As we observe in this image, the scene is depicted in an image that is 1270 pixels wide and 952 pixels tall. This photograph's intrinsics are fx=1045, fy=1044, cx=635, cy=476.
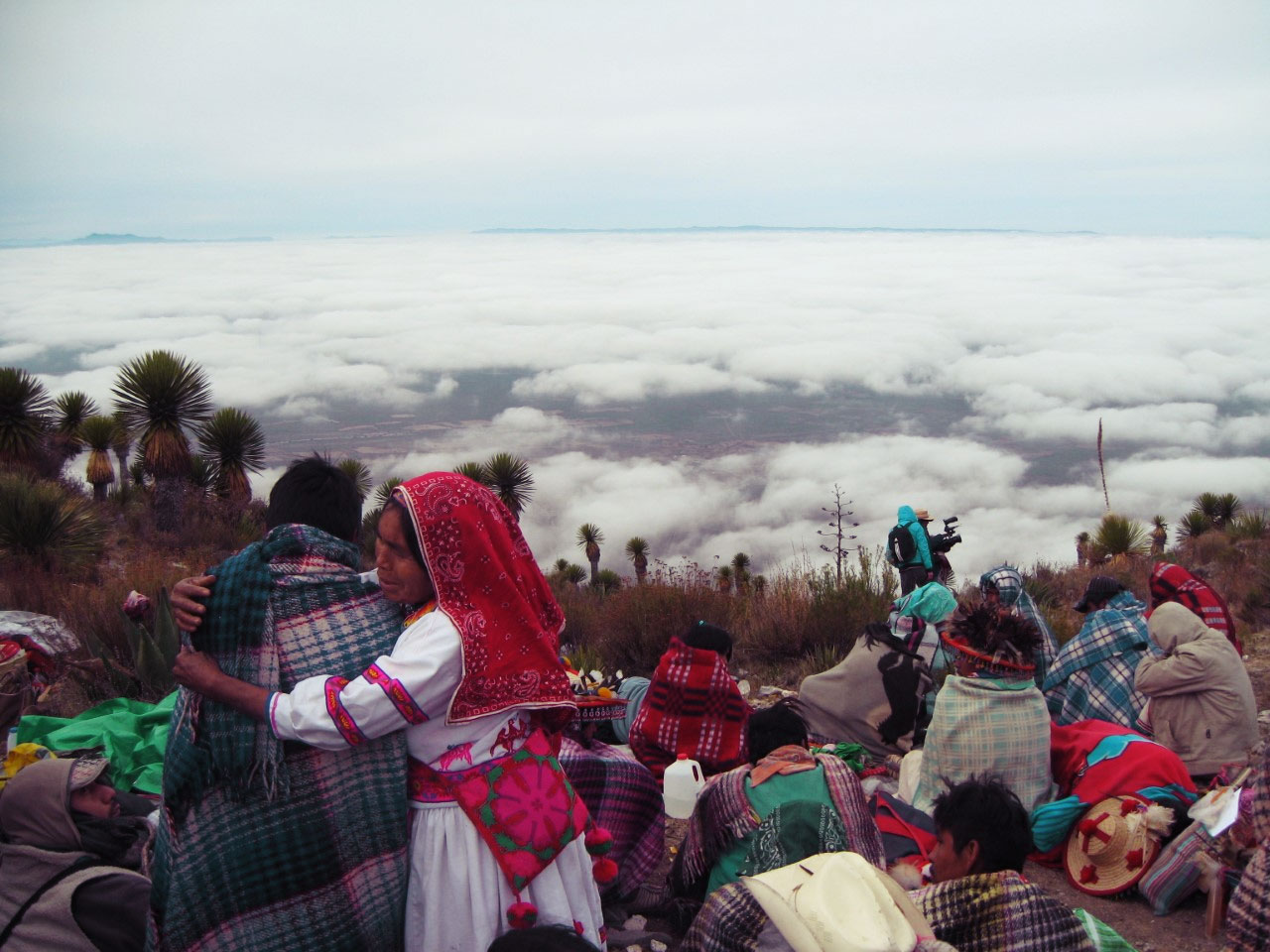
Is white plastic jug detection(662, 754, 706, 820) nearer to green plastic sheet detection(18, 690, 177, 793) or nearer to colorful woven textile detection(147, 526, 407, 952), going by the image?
colorful woven textile detection(147, 526, 407, 952)

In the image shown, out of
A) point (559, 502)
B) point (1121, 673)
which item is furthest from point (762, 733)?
point (559, 502)

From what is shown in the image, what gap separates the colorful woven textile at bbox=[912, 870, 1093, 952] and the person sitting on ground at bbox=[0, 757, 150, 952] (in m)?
2.29

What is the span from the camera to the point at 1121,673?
552 cm

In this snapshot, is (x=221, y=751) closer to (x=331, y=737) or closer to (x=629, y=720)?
(x=331, y=737)

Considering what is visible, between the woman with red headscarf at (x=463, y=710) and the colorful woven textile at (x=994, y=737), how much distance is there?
2.23m

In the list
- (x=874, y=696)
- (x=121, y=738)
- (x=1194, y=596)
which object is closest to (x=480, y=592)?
(x=121, y=738)

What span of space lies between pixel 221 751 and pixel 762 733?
200 centimetres

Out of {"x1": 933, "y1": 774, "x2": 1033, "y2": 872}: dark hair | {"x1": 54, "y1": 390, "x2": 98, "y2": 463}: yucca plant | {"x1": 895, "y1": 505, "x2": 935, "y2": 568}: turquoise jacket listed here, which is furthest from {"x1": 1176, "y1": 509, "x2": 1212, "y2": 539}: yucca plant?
{"x1": 54, "y1": 390, "x2": 98, "y2": 463}: yucca plant

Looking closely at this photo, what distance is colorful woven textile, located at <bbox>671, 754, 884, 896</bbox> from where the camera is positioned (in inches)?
136

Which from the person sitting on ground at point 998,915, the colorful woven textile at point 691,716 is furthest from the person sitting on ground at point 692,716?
the person sitting on ground at point 998,915

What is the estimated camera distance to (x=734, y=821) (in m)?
3.54

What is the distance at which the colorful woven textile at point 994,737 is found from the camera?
4379 millimetres

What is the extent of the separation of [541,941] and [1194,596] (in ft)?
15.7

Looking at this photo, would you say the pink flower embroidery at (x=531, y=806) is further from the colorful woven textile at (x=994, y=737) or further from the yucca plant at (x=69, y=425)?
the yucca plant at (x=69, y=425)
